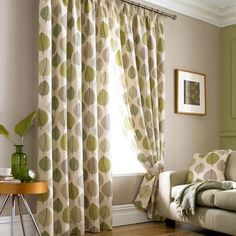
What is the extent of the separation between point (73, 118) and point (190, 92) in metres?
1.94

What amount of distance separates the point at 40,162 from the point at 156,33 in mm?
2205

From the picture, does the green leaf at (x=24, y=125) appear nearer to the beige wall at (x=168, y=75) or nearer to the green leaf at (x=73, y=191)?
the beige wall at (x=168, y=75)

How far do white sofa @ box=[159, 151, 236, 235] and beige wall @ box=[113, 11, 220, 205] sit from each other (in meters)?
Result: 0.47

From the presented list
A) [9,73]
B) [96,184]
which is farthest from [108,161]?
[9,73]

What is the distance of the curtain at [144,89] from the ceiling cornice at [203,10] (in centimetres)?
44

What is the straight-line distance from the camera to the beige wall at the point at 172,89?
5133 mm

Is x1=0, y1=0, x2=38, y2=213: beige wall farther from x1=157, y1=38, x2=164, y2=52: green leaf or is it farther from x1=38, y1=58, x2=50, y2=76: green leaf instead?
x1=157, y1=38, x2=164, y2=52: green leaf

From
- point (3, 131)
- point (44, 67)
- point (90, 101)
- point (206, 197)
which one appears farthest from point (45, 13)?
point (206, 197)

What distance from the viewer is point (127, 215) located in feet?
15.0

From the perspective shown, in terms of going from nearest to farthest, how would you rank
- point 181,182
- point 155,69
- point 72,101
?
1. point 72,101
2. point 181,182
3. point 155,69

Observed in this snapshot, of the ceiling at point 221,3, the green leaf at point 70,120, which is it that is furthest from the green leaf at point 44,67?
the ceiling at point 221,3

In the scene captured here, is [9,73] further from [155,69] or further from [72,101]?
[155,69]

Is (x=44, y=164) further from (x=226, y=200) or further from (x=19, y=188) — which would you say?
(x=226, y=200)

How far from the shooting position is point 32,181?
3.37 metres
